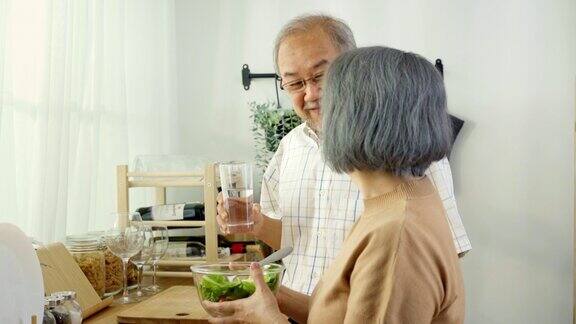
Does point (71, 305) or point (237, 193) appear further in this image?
point (237, 193)

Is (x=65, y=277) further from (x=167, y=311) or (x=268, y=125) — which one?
(x=268, y=125)

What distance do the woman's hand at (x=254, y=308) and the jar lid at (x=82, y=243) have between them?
2.16ft

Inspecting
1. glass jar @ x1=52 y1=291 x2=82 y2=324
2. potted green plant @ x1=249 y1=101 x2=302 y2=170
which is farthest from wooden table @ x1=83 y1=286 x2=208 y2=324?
potted green plant @ x1=249 y1=101 x2=302 y2=170

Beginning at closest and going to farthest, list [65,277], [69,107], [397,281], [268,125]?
[397,281] → [65,277] → [69,107] → [268,125]

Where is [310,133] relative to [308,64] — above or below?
below

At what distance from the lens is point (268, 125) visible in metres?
3.34

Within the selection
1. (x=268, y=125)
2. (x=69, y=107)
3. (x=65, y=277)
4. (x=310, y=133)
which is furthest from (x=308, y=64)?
(x=268, y=125)

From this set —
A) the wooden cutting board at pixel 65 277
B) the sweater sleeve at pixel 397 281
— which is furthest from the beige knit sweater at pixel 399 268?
the wooden cutting board at pixel 65 277

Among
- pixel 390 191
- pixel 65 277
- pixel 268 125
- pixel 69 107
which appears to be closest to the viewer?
pixel 390 191

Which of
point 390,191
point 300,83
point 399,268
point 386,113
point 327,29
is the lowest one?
point 399,268

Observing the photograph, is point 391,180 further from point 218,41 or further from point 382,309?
point 218,41

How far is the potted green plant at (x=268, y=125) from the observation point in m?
3.32

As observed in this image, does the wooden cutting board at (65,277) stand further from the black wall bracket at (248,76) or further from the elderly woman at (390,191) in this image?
the black wall bracket at (248,76)

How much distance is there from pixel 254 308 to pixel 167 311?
0.51 meters
